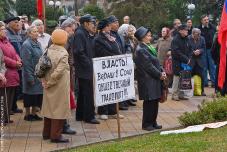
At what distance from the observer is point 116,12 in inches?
1754

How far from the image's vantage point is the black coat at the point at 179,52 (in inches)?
543

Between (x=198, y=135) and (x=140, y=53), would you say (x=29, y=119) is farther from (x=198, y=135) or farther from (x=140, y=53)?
(x=198, y=135)

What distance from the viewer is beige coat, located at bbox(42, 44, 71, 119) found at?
8.79 meters

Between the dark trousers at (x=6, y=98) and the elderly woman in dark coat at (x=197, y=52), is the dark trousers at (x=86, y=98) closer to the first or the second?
the dark trousers at (x=6, y=98)

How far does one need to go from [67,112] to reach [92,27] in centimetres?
241

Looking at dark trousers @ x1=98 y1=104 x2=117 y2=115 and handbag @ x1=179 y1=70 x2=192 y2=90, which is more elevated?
handbag @ x1=179 y1=70 x2=192 y2=90

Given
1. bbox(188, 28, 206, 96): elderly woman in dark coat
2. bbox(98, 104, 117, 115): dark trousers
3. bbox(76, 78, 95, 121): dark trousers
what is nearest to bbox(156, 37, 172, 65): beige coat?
bbox(188, 28, 206, 96): elderly woman in dark coat

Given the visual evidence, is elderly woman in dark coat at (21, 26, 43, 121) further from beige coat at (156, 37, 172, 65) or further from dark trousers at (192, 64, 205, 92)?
beige coat at (156, 37, 172, 65)

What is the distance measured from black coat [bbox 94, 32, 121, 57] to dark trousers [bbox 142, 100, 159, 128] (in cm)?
146

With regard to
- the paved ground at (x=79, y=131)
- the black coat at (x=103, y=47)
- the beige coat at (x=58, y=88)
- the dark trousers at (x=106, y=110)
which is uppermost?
the black coat at (x=103, y=47)

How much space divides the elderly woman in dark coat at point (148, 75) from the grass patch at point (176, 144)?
50.0 inches

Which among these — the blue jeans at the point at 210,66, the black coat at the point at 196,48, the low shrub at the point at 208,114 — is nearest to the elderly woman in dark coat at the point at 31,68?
the low shrub at the point at 208,114

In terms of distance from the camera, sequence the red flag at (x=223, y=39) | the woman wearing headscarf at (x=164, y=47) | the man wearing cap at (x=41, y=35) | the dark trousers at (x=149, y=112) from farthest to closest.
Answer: the woman wearing headscarf at (x=164, y=47)
the man wearing cap at (x=41, y=35)
the red flag at (x=223, y=39)
the dark trousers at (x=149, y=112)

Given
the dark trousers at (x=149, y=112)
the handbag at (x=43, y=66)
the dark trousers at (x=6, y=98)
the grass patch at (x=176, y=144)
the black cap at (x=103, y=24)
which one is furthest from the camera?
the black cap at (x=103, y=24)
